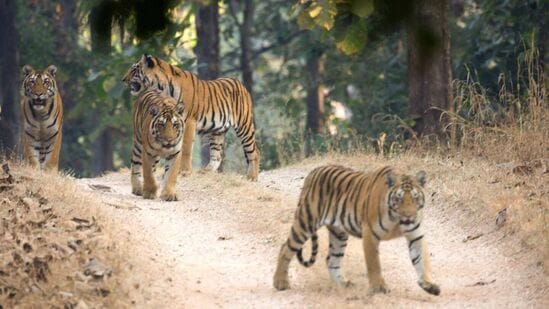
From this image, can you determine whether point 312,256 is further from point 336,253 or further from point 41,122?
point 41,122

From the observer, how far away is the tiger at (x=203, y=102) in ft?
42.0

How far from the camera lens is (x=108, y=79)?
17.7 m

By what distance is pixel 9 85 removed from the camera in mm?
19734

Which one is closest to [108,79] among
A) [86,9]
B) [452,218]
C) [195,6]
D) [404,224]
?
[452,218]

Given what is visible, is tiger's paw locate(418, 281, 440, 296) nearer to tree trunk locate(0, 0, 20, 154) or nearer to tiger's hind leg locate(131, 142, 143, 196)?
tiger's hind leg locate(131, 142, 143, 196)

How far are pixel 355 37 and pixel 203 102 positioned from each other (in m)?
8.94

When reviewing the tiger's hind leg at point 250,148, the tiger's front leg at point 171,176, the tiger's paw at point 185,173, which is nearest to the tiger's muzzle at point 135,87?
the tiger's paw at point 185,173

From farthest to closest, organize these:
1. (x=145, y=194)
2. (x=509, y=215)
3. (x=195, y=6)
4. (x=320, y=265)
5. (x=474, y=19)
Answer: (x=474, y=19) → (x=145, y=194) → (x=509, y=215) → (x=320, y=265) → (x=195, y=6)

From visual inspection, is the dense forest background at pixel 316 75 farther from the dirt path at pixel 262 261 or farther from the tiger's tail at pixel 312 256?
the tiger's tail at pixel 312 256

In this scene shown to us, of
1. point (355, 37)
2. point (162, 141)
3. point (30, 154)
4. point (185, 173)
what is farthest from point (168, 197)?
point (355, 37)

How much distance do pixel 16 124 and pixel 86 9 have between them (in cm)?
1619

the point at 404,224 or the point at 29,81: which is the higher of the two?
the point at 29,81

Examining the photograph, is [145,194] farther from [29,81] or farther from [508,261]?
[508,261]

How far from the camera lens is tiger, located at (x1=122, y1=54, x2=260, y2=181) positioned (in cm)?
1279
